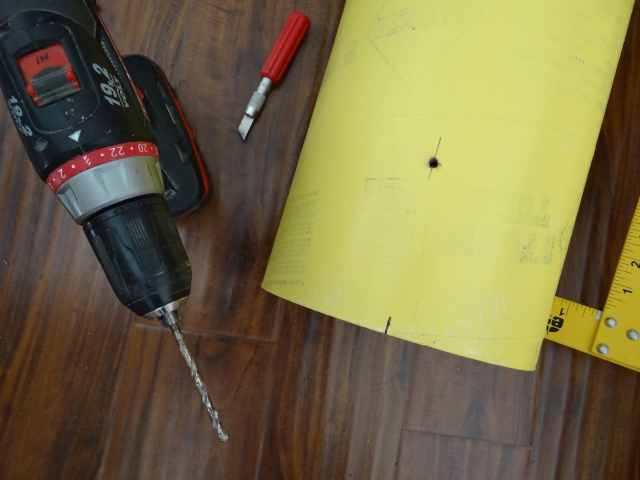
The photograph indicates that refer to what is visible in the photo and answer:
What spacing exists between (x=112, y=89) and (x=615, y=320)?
1.90ft

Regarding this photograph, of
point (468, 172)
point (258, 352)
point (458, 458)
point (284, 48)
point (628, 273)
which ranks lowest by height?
point (458, 458)

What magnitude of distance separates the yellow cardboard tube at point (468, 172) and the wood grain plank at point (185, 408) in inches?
6.7

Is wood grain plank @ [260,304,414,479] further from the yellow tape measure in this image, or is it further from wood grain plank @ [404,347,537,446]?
the yellow tape measure

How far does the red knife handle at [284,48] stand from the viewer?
56 centimetres

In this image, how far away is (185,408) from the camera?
0.55 m

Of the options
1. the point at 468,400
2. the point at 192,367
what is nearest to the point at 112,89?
the point at 192,367

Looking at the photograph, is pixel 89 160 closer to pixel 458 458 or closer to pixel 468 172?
pixel 468 172

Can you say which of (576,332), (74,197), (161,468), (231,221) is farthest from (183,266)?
(576,332)

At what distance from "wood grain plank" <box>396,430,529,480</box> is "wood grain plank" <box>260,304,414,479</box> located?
0.02 metres

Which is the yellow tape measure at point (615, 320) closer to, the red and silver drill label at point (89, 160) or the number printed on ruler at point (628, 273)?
the number printed on ruler at point (628, 273)

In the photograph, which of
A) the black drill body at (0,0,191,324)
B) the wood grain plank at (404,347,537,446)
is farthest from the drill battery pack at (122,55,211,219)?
the wood grain plank at (404,347,537,446)

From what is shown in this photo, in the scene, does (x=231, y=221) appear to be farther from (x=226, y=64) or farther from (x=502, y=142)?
(x=502, y=142)

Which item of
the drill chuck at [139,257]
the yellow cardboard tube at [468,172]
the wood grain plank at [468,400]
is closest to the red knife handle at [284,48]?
the yellow cardboard tube at [468,172]

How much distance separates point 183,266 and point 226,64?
0.32m
